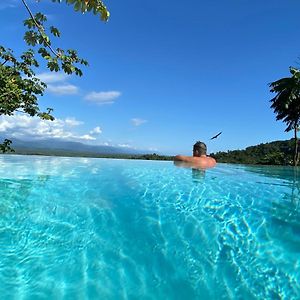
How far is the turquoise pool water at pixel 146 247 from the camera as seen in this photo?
12.1 feet

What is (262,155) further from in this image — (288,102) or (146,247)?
(146,247)

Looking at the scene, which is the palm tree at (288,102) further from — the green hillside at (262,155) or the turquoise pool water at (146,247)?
the turquoise pool water at (146,247)

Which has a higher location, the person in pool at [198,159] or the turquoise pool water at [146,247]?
the person in pool at [198,159]

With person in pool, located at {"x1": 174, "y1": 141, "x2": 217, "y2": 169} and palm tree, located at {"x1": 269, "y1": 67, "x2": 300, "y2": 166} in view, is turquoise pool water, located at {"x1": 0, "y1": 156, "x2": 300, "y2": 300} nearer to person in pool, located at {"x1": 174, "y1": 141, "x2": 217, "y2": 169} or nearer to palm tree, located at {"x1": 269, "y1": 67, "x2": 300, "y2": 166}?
person in pool, located at {"x1": 174, "y1": 141, "x2": 217, "y2": 169}

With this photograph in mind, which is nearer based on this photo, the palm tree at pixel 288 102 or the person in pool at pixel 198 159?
the person in pool at pixel 198 159

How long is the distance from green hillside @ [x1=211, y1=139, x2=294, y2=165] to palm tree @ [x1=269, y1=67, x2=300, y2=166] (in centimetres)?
120

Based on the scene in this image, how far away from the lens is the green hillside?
26516 millimetres

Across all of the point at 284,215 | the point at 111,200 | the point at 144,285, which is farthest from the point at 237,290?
the point at 111,200

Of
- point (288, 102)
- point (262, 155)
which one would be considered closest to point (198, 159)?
point (288, 102)

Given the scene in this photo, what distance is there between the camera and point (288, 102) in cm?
2534

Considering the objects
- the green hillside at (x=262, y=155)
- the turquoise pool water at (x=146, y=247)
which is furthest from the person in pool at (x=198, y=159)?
the turquoise pool water at (x=146, y=247)

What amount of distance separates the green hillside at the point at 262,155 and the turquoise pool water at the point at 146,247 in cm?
2038

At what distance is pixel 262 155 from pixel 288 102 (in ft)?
27.7

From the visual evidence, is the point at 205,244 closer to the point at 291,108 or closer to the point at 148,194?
the point at 148,194
